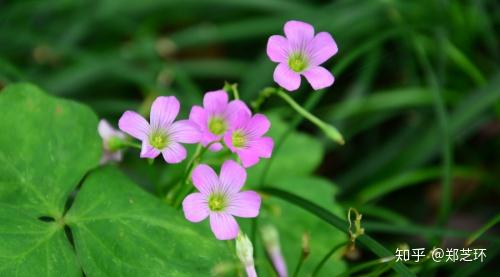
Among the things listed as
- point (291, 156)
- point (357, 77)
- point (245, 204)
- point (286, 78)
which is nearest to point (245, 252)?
point (245, 204)

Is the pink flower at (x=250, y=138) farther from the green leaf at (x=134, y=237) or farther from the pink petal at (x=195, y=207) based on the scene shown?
the green leaf at (x=134, y=237)

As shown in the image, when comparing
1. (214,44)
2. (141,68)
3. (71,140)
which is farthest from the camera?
(214,44)

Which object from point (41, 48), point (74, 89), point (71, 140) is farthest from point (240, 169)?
point (41, 48)

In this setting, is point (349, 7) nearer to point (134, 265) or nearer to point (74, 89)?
point (74, 89)

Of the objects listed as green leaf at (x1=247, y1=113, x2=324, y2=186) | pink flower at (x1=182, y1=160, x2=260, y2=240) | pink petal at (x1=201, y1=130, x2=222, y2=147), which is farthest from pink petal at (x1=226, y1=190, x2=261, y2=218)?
green leaf at (x1=247, y1=113, x2=324, y2=186)

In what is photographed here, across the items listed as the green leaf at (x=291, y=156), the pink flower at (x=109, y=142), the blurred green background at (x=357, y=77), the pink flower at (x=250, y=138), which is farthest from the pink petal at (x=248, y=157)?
the blurred green background at (x=357, y=77)
